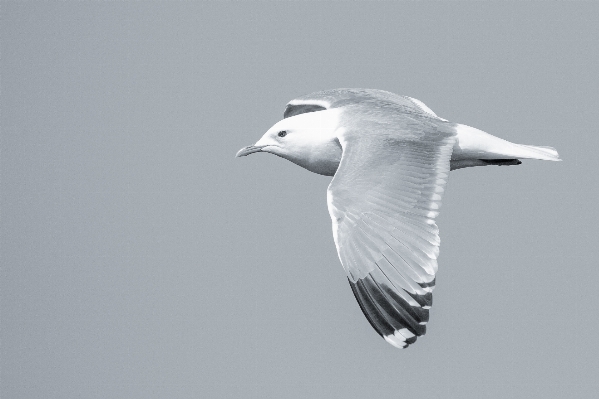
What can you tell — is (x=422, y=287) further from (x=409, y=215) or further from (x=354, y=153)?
(x=354, y=153)

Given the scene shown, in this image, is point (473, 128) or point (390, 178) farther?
point (473, 128)

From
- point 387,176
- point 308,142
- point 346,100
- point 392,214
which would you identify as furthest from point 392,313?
point 346,100

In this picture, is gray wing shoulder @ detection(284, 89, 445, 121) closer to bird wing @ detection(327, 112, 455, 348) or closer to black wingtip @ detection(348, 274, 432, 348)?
bird wing @ detection(327, 112, 455, 348)

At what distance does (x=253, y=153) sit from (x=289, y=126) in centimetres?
24

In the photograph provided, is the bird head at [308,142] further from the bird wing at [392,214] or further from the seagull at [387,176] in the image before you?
the bird wing at [392,214]

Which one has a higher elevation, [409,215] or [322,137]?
[322,137]

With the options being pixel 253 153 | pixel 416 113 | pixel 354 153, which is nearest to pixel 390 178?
pixel 354 153

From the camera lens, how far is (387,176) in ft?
15.1

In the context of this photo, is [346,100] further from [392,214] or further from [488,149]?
[392,214]

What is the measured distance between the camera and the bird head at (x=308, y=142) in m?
5.06

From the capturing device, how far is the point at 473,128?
16.7 feet

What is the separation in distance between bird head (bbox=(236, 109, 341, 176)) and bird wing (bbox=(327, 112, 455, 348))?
176 millimetres

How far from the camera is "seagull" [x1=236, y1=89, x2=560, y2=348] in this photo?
13.8 feet

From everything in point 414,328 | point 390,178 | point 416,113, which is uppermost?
point 416,113
